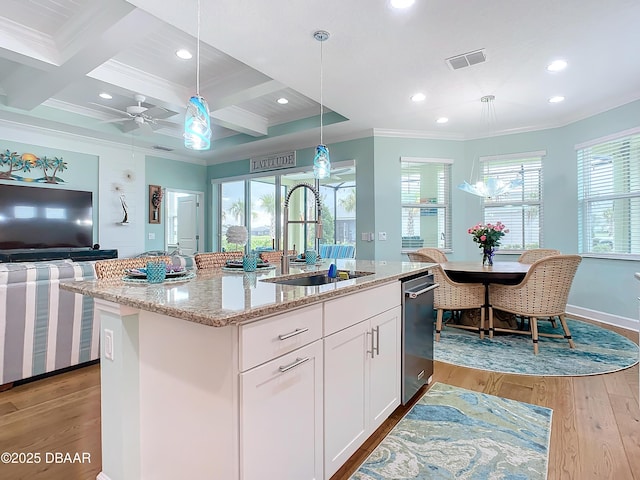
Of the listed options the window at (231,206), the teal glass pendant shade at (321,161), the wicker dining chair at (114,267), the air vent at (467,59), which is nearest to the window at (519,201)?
the air vent at (467,59)

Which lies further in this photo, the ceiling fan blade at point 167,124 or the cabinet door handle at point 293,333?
the ceiling fan blade at point 167,124

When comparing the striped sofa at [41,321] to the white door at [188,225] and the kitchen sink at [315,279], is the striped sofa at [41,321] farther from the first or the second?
the white door at [188,225]

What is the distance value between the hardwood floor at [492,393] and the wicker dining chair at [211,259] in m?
1.10

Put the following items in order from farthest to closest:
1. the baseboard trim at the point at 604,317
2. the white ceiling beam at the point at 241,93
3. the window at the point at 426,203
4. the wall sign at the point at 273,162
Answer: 1. the wall sign at the point at 273,162
2. the window at the point at 426,203
3. the baseboard trim at the point at 604,317
4. the white ceiling beam at the point at 241,93

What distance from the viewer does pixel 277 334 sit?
1.25m

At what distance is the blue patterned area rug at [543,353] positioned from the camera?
116 inches

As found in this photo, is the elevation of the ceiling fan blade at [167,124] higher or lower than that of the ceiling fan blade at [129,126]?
higher

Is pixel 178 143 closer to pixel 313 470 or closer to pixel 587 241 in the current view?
pixel 313 470

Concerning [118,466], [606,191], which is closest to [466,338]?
[606,191]

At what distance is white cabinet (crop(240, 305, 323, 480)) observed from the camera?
3.77 feet

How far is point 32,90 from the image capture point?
3.99m

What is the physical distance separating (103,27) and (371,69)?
7.48 feet

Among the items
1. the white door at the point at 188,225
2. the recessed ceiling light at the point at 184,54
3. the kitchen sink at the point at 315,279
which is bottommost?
the kitchen sink at the point at 315,279

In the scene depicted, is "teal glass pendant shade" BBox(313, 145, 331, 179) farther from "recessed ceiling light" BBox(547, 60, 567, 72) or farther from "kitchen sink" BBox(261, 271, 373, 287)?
"recessed ceiling light" BBox(547, 60, 567, 72)
